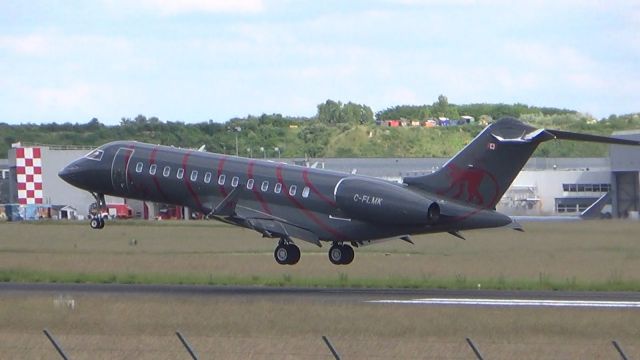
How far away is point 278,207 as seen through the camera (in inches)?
1928

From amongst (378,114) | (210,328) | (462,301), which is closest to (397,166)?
(462,301)

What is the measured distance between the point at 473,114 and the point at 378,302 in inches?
5459

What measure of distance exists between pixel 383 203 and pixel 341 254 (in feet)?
12.9

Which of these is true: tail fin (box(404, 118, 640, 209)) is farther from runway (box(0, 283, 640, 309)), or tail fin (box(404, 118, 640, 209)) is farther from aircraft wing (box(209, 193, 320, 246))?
aircraft wing (box(209, 193, 320, 246))

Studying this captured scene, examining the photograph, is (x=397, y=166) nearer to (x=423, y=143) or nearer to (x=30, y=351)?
(x=423, y=143)

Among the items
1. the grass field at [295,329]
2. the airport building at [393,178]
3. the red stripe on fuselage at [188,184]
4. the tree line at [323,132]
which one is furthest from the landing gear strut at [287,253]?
the tree line at [323,132]

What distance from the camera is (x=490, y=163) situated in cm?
4619

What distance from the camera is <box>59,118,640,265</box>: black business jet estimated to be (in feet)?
151

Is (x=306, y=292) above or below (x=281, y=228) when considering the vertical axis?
below

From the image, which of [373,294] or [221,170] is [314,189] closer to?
[221,170]

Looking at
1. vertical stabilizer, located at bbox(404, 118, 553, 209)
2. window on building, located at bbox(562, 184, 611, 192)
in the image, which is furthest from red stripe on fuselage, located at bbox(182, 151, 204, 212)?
window on building, located at bbox(562, 184, 611, 192)

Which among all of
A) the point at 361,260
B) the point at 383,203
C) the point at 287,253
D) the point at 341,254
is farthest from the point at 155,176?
the point at 361,260

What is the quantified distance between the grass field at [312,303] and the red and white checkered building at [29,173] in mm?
22364

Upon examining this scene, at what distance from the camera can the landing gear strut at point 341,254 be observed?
4959 cm
